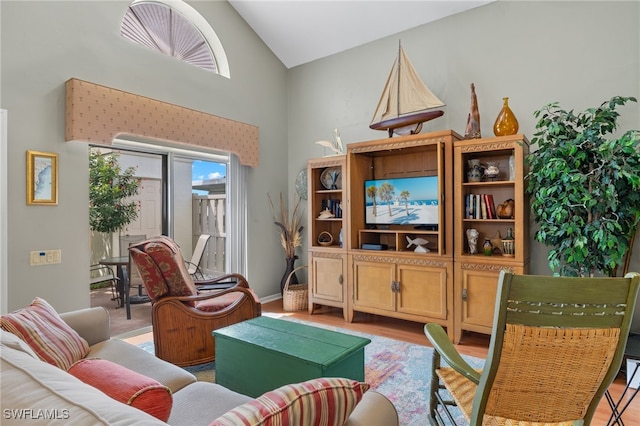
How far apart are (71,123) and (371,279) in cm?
327

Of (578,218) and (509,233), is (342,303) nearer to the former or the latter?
(509,233)

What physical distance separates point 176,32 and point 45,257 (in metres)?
2.78

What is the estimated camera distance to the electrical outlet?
3.00 metres

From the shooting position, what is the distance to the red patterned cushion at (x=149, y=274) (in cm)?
270

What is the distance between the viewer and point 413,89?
3863 millimetres

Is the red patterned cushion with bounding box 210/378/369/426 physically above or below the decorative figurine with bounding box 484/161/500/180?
below

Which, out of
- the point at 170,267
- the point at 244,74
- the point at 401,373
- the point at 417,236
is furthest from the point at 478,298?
the point at 244,74

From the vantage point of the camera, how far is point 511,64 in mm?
3646

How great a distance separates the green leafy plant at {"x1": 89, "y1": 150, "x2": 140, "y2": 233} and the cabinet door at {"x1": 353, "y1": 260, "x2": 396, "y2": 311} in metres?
2.60

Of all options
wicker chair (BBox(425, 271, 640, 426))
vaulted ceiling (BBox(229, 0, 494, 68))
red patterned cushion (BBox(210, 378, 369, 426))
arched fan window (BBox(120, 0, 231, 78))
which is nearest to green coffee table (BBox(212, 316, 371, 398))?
wicker chair (BBox(425, 271, 640, 426))

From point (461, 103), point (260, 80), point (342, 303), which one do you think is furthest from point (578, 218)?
point (260, 80)

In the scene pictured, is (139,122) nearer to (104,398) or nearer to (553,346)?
(104,398)

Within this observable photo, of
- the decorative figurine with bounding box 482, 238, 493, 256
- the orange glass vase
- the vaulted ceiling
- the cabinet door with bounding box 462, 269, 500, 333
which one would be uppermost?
the vaulted ceiling

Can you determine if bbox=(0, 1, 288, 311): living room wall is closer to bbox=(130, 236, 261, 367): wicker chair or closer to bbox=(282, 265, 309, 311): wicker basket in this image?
bbox=(130, 236, 261, 367): wicker chair
